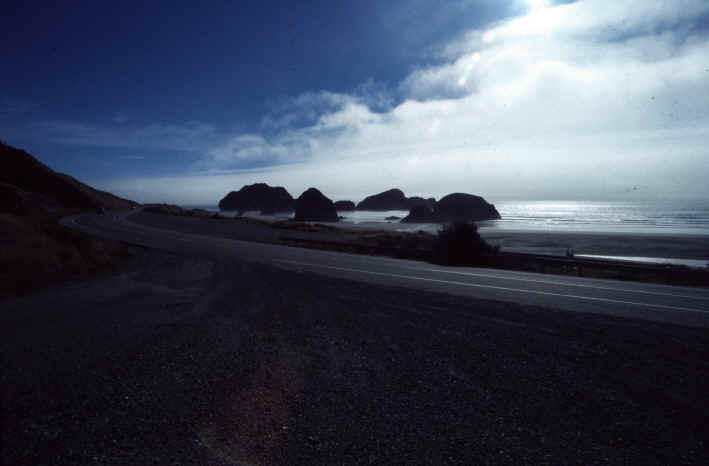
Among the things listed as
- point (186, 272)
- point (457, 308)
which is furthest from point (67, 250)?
point (457, 308)

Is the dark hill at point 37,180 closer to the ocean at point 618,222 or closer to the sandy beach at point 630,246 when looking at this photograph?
the ocean at point 618,222

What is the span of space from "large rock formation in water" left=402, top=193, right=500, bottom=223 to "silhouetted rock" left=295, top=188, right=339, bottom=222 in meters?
27.4

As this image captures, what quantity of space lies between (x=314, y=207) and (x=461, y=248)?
99524 mm

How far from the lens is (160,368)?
4059mm

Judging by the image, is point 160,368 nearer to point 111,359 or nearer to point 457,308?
point 111,359

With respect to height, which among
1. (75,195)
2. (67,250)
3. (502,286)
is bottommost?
(502,286)

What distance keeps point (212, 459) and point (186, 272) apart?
9.33 meters

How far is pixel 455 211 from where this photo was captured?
9975 centimetres

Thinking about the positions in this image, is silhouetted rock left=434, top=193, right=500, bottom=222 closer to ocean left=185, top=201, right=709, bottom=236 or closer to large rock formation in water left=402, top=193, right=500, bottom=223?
large rock formation in water left=402, top=193, right=500, bottom=223

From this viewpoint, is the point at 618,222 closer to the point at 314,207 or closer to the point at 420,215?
the point at 420,215

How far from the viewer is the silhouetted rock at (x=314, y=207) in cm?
11362

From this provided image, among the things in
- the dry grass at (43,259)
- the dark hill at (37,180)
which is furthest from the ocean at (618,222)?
the dark hill at (37,180)

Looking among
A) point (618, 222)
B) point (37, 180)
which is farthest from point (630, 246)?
point (37, 180)

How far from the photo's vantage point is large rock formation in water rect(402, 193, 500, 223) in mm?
97375
